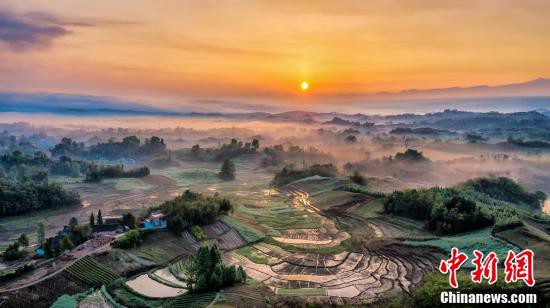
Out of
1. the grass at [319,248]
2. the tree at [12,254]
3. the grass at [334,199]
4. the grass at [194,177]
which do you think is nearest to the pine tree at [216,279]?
the grass at [319,248]

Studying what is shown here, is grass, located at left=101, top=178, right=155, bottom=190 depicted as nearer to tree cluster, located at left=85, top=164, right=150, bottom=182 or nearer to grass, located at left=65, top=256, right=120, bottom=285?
tree cluster, located at left=85, top=164, right=150, bottom=182

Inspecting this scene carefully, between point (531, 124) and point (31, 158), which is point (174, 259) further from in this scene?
point (531, 124)

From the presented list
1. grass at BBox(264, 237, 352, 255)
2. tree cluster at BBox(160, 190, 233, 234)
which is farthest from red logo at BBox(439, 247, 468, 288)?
tree cluster at BBox(160, 190, 233, 234)

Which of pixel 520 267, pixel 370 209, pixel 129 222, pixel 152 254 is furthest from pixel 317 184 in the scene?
pixel 520 267

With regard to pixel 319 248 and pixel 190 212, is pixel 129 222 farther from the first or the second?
pixel 319 248

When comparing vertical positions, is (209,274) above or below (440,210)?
below

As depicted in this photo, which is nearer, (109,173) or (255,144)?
(109,173)
